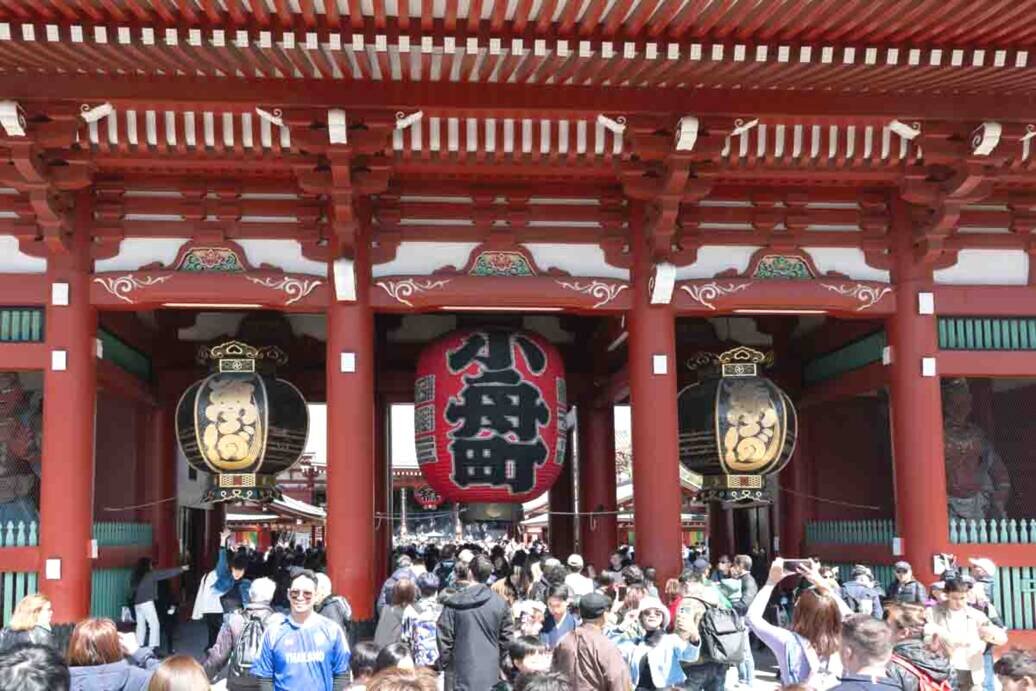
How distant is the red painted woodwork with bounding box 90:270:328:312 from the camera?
11031mm

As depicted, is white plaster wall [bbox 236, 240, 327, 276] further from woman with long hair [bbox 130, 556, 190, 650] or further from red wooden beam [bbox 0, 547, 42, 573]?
woman with long hair [bbox 130, 556, 190, 650]

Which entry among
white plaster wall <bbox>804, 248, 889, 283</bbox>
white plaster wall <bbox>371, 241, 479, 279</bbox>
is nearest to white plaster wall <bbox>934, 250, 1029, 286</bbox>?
white plaster wall <bbox>804, 248, 889, 283</bbox>

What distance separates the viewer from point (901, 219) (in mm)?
11867

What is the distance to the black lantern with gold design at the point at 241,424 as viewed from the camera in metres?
11.6

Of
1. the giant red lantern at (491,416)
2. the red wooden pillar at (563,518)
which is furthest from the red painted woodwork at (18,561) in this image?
the red wooden pillar at (563,518)

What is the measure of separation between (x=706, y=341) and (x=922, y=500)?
5213mm

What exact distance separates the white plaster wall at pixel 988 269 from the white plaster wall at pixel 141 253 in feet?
26.0

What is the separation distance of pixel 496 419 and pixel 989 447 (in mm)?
5993

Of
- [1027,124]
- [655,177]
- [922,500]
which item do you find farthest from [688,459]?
[1027,124]

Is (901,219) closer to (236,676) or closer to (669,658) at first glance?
(669,658)

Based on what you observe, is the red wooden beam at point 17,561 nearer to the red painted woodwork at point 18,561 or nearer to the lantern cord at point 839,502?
the red painted woodwork at point 18,561

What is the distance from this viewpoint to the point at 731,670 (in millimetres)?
9617

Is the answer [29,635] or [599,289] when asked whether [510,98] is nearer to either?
[599,289]

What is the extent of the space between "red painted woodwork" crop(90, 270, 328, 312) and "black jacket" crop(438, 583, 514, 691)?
16.6 feet
